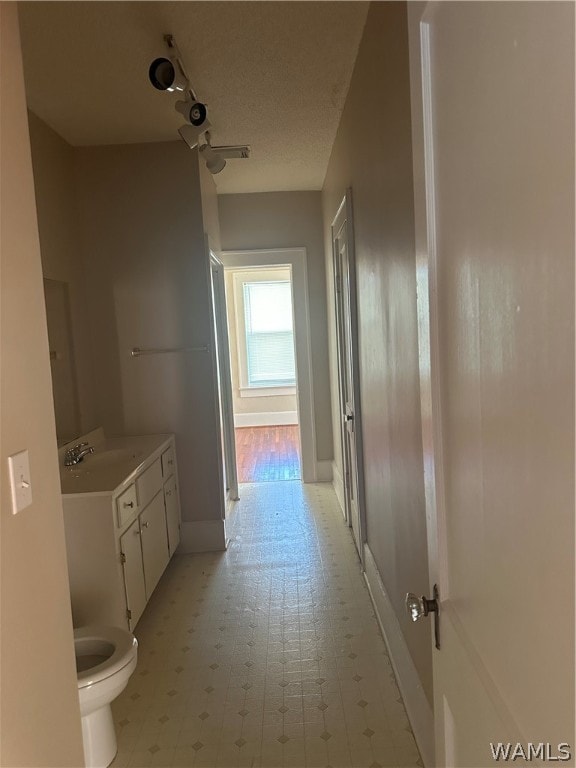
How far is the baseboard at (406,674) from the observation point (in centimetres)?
187

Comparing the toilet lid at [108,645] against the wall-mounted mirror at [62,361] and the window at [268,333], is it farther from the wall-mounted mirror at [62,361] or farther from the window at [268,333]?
the window at [268,333]

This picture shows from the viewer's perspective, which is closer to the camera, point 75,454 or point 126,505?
point 126,505

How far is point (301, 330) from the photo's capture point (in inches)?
208

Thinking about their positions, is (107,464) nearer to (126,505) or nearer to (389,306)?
(126,505)

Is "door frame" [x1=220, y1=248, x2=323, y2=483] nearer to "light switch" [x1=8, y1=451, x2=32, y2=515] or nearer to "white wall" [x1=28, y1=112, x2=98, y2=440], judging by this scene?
"white wall" [x1=28, y1=112, x2=98, y2=440]

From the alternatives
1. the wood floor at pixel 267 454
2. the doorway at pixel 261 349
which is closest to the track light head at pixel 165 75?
the wood floor at pixel 267 454

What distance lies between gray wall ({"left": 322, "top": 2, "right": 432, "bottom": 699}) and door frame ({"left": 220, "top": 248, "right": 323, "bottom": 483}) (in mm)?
2013

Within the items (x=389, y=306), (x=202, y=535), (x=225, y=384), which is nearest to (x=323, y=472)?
(x=225, y=384)

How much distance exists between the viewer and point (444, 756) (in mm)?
1104

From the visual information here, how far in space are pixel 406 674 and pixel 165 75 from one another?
255 cm

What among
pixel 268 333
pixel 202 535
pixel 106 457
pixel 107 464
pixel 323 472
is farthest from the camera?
pixel 268 333

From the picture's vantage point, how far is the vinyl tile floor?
2.03 metres

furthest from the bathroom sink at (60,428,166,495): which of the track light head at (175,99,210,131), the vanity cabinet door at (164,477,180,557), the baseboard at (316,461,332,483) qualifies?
the baseboard at (316,461,332,483)

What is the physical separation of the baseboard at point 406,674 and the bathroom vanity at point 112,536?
1.14 meters
